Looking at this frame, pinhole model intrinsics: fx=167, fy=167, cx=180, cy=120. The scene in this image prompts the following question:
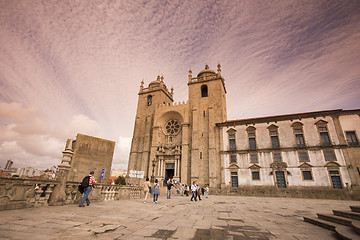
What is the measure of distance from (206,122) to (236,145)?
253 inches

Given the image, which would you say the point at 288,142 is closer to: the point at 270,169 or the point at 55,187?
the point at 270,169

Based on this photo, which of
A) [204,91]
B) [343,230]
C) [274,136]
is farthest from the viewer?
[204,91]

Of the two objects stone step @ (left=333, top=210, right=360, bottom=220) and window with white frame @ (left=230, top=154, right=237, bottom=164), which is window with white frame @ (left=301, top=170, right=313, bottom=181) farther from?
stone step @ (left=333, top=210, right=360, bottom=220)

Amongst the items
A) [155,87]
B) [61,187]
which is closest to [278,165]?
[61,187]

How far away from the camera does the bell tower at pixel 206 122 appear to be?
980 inches

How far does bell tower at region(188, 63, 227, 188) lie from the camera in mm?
24891

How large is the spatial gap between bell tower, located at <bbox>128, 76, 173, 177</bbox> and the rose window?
3.26 metres

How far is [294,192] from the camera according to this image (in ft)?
63.9

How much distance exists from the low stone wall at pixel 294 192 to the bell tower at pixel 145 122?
1343 centimetres

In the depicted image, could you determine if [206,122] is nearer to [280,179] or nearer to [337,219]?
[280,179]

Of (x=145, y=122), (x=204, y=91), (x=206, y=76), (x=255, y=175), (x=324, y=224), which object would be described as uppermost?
(x=206, y=76)

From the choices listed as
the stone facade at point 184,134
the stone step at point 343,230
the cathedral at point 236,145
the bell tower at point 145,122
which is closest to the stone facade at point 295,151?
the cathedral at point 236,145

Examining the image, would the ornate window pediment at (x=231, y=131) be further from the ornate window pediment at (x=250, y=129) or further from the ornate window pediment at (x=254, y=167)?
the ornate window pediment at (x=254, y=167)

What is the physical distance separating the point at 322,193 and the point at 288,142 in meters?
6.32
